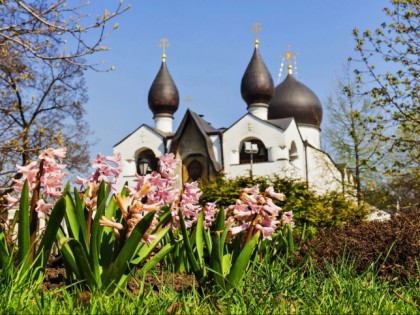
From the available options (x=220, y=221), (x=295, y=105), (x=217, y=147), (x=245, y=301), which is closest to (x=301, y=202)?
(x=220, y=221)

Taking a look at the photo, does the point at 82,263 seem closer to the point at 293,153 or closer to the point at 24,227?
the point at 24,227

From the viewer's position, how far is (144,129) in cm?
3816

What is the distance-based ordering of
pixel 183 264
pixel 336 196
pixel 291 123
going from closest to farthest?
pixel 183 264, pixel 336 196, pixel 291 123

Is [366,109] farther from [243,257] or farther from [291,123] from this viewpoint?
[243,257]

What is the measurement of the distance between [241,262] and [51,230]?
121 cm

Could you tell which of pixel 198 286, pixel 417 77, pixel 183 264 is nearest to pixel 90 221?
pixel 198 286

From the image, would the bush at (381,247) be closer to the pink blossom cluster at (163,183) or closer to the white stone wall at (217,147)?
the pink blossom cluster at (163,183)

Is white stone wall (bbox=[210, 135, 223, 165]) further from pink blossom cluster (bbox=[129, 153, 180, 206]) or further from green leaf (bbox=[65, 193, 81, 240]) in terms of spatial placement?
green leaf (bbox=[65, 193, 81, 240])

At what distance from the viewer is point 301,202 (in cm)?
1096

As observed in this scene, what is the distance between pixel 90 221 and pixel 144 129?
3486 cm

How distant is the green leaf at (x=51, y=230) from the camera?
313 centimetres

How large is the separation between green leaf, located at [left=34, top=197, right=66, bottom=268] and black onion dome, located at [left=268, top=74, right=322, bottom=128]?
35625 millimetres

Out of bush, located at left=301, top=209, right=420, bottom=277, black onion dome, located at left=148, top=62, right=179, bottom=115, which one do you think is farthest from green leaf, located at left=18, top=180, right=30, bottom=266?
black onion dome, located at left=148, top=62, right=179, bottom=115

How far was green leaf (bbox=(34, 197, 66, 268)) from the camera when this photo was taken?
313cm
